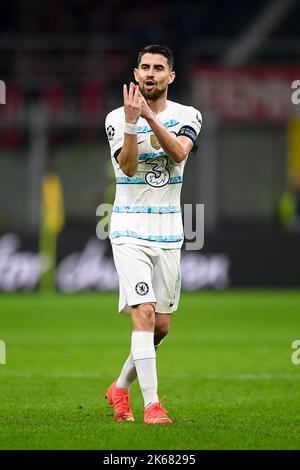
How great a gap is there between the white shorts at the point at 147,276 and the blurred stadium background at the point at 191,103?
1363 cm

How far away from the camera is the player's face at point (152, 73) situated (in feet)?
24.5

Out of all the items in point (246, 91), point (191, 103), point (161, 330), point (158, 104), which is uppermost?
point (246, 91)

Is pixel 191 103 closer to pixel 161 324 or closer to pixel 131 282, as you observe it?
pixel 161 324

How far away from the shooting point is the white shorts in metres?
7.47

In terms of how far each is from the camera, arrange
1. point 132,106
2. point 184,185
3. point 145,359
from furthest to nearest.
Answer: point 184,185 → point 145,359 → point 132,106

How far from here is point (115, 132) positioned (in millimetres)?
7680

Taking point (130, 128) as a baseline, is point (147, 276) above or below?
below

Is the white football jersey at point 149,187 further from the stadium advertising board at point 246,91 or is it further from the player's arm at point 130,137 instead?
the stadium advertising board at point 246,91

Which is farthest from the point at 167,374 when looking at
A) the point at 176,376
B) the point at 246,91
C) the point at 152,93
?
the point at 246,91

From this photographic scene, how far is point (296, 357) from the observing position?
1217 centimetres

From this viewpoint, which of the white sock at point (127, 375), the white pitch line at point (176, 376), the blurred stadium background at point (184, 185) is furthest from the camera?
the blurred stadium background at point (184, 185)

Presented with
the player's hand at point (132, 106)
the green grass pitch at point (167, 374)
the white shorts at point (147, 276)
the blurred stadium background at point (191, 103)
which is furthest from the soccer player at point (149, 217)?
the blurred stadium background at point (191, 103)

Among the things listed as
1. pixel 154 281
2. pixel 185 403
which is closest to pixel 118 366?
pixel 185 403

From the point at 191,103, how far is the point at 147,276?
18.6 m
